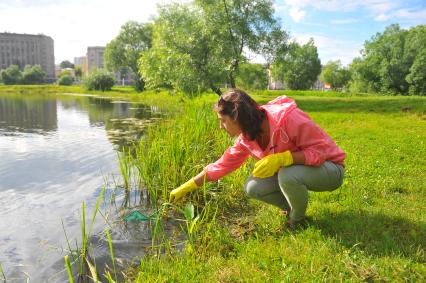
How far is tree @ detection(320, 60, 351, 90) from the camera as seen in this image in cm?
7031

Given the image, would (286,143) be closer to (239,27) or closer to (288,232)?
(288,232)

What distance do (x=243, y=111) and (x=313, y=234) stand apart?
1.18 metres

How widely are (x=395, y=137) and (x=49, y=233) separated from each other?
7.29 meters

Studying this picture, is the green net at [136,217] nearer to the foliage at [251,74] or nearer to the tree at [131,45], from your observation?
the foliage at [251,74]

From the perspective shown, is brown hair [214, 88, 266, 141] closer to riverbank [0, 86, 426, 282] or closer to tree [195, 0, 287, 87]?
riverbank [0, 86, 426, 282]

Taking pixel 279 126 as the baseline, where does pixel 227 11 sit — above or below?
above

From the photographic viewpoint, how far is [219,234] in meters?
3.15

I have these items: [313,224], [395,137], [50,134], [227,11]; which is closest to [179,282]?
[313,224]

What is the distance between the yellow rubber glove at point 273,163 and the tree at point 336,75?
7302 cm

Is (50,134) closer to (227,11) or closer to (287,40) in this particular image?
(227,11)

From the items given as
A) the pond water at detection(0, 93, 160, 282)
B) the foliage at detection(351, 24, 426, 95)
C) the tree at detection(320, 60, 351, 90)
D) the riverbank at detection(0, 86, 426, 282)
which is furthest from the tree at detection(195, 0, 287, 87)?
the tree at detection(320, 60, 351, 90)

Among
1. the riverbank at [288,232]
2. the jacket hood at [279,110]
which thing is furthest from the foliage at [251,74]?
the jacket hood at [279,110]

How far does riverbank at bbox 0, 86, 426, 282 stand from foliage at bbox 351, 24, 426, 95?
35800 mm

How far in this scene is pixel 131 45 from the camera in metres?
54.1
